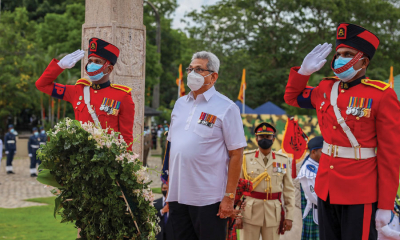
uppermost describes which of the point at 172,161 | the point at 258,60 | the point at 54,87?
the point at 258,60

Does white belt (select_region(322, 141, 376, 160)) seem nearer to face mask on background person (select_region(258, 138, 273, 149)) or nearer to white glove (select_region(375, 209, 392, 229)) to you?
white glove (select_region(375, 209, 392, 229))

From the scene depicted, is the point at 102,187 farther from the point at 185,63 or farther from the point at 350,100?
the point at 185,63

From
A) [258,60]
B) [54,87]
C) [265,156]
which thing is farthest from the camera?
[258,60]

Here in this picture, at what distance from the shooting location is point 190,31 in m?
33.6

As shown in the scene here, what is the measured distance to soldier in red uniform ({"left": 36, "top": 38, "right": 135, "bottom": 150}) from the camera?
533cm

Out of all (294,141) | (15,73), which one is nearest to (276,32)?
(15,73)

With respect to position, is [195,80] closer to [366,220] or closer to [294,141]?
[366,220]

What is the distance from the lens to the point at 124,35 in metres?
6.18

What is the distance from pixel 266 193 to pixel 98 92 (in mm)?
2474

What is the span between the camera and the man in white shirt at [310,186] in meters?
6.33

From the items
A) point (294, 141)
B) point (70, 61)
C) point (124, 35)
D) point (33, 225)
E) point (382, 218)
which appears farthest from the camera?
point (33, 225)

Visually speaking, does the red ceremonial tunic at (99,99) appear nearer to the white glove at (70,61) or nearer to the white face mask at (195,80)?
the white glove at (70,61)

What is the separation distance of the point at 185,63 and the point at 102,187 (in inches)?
1395

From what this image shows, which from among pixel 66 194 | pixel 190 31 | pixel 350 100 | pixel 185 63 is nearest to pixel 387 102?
pixel 350 100
